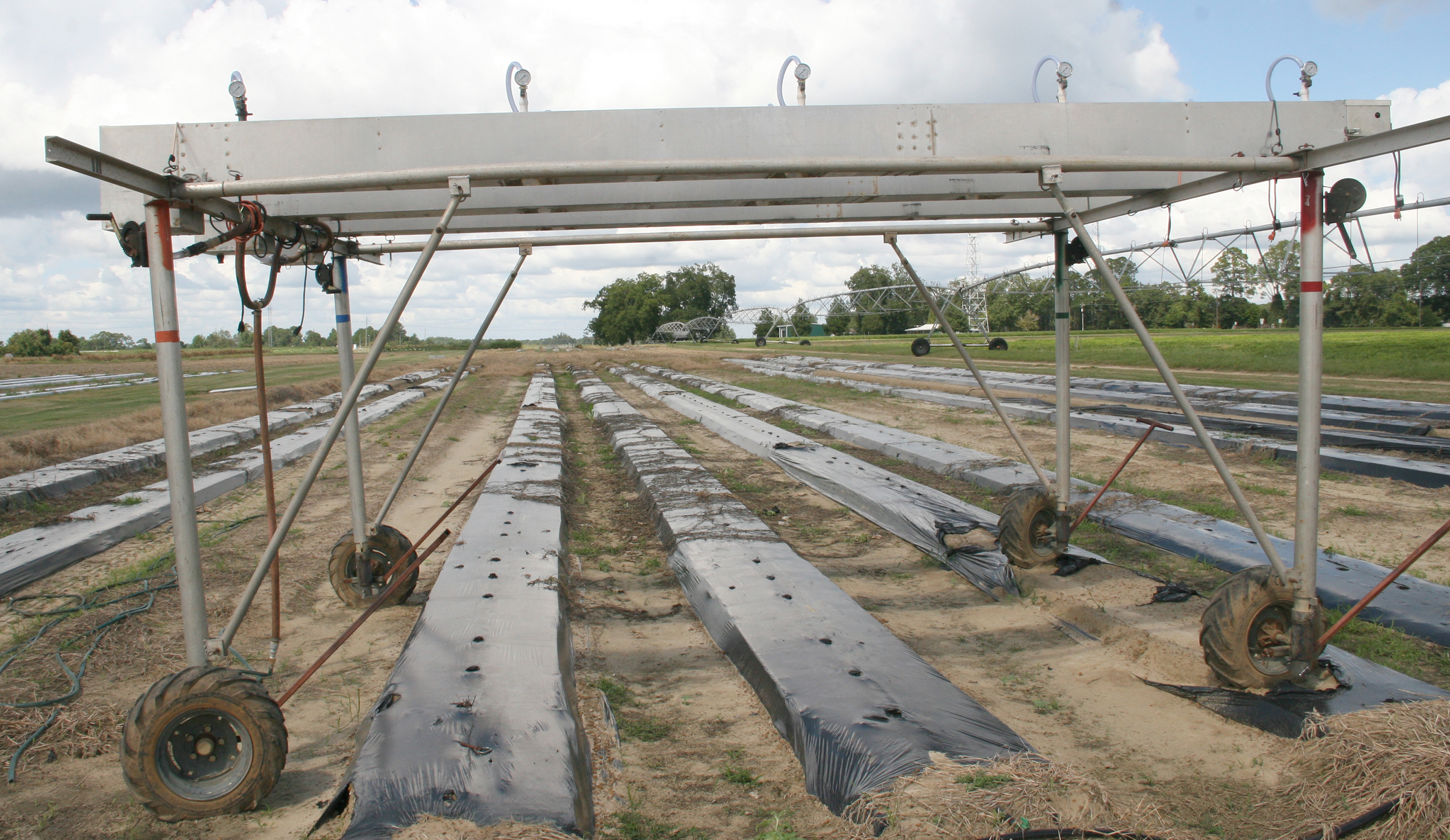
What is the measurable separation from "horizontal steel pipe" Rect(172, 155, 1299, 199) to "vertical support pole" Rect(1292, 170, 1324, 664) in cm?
29

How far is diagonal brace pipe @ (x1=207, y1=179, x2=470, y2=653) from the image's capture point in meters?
3.09

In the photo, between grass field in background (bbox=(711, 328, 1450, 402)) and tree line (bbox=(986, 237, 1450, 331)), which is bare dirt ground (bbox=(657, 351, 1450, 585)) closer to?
grass field in background (bbox=(711, 328, 1450, 402))

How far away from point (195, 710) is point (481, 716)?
1.03 metres

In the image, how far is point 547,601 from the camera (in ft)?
15.1

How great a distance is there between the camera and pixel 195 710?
2854mm

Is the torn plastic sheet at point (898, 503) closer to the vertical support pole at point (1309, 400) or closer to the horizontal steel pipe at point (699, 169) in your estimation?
the vertical support pole at point (1309, 400)

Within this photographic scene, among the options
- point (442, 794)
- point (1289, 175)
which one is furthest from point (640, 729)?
point (1289, 175)

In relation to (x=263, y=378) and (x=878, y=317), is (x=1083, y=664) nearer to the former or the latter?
(x=263, y=378)

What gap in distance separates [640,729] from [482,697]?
79 cm

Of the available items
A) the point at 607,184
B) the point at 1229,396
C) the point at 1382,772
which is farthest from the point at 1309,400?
the point at 1229,396

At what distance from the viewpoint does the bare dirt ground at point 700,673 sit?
9.70 feet

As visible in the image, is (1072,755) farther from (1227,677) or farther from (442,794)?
(442,794)

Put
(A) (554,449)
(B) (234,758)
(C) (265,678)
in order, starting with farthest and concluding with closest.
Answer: (A) (554,449) < (C) (265,678) < (B) (234,758)

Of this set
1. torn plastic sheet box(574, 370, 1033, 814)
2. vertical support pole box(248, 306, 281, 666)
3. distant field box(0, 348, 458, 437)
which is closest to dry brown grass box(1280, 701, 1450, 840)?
torn plastic sheet box(574, 370, 1033, 814)
